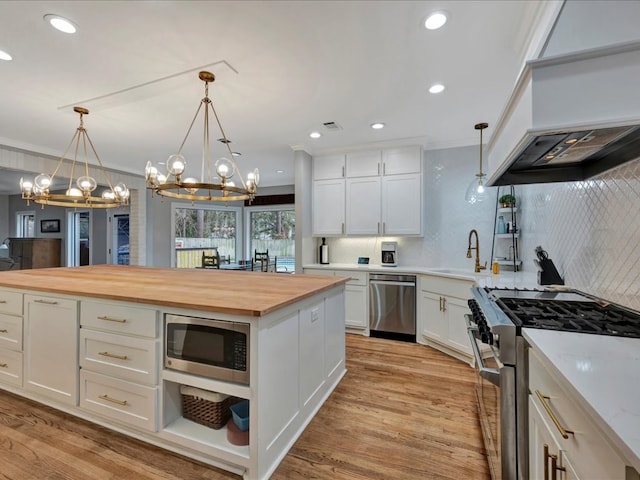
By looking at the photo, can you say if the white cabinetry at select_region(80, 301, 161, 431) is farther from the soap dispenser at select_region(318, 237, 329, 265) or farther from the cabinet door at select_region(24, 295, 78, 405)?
the soap dispenser at select_region(318, 237, 329, 265)

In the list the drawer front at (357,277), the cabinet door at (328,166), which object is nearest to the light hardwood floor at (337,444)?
the drawer front at (357,277)

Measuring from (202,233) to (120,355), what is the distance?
6.18 metres

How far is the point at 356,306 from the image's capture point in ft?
12.9

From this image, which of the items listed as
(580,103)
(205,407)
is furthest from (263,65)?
(205,407)

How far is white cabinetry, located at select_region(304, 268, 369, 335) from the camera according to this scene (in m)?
3.88

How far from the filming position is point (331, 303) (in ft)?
8.06

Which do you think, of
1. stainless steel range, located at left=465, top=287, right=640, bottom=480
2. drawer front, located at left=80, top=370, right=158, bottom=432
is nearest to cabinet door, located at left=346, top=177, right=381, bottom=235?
stainless steel range, located at left=465, top=287, right=640, bottom=480

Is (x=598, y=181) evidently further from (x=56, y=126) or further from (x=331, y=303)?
(x=56, y=126)

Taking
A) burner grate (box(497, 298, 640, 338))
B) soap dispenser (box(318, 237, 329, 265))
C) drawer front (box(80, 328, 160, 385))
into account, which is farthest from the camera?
soap dispenser (box(318, 237, 329, 265))

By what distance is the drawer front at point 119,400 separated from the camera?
1.74 metres

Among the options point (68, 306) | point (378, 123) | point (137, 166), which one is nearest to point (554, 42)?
point (378, 123)

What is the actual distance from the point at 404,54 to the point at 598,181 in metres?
1.47

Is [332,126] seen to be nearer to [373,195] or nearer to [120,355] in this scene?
[373,195]

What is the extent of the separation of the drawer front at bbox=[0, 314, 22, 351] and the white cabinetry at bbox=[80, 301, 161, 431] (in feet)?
2.50
